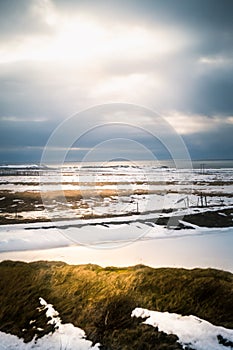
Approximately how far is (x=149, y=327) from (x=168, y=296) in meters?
1.43

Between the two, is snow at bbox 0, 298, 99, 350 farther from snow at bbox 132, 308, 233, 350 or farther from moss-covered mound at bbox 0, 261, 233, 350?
snow at bbox 132, 308, 233, 350

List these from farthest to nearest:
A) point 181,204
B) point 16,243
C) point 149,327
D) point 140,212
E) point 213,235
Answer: point 181,204
point 140,212
point 213,235
point 16,243
point 149,327

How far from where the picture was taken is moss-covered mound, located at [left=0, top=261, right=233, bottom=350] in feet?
20.7

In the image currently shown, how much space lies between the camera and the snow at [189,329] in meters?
5.89

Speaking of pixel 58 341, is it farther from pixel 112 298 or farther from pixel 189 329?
pixel 189 329

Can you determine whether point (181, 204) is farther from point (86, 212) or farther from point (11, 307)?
point (11, 307)

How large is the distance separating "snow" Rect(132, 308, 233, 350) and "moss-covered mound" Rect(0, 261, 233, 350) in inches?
7.6

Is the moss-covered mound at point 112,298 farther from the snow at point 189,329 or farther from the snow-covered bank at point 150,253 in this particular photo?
the snow-covered bank at point 150,253

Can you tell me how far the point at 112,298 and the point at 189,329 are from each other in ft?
6.79

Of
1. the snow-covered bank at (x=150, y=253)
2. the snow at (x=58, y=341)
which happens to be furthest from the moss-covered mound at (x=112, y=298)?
the snow-covered bank at (x=150, y=253)

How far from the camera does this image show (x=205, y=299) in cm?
751

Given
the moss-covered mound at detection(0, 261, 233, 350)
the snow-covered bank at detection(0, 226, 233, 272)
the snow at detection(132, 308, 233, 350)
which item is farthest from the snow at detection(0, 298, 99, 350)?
the snow-covered bank at detection(0, 226, 233, 272)

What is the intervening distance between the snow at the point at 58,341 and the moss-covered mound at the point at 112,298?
15 centimetres

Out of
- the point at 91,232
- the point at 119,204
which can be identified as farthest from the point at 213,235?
the point at 119,204
